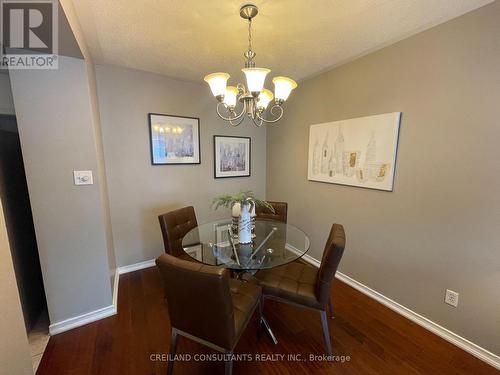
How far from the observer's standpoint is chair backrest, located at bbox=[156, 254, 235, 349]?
3.41ft

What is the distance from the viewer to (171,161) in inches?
107

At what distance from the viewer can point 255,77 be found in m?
1.34

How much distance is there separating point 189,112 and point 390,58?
2255mm

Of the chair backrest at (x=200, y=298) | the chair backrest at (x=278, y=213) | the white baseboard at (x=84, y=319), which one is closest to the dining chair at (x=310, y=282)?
the chair backrest at (x=200, y=298)

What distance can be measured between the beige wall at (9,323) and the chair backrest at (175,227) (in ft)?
3.63

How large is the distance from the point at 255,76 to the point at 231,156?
6.21 ft

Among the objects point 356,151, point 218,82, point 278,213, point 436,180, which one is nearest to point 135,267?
point 278,213

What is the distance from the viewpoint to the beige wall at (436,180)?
1429 mm

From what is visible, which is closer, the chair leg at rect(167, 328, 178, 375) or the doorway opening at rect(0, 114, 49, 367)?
the chair leg at rect(167, 328, 178, 375)

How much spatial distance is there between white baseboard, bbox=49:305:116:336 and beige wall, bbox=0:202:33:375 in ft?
3.52

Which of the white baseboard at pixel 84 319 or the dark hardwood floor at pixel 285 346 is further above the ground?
the white baseboard at pixel 84 319

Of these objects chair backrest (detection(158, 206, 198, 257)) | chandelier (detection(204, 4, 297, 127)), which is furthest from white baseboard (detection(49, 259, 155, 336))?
chandelier (detection(204, 4, 297, 127))

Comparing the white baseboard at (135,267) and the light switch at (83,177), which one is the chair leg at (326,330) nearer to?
the light switch at (83,177)

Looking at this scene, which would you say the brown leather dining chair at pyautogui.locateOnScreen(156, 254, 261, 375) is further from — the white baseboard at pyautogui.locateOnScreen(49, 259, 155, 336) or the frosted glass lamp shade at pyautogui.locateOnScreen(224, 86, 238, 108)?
the frosted glass lamp shade at pyautogui.locateOnScreen(224, 86, 238, 108)
